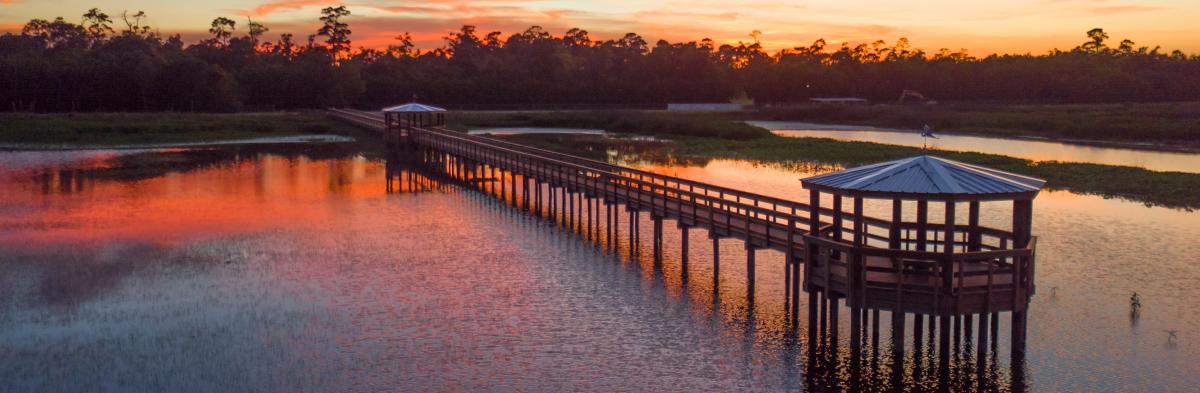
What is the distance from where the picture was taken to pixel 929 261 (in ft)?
63.9

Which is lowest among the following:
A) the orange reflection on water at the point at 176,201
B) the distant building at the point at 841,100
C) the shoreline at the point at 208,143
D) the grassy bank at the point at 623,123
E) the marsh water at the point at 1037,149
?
the orange reflection on water at the point at 176,201

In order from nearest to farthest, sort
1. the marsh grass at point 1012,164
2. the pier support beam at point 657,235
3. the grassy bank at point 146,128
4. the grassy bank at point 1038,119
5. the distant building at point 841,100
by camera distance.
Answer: the pier support beam at point 657,235
the marsh grass at point 1012,164
the grassy bank at point 146,128
the grassy bank at point 1038,119
the distant building at point 841,100

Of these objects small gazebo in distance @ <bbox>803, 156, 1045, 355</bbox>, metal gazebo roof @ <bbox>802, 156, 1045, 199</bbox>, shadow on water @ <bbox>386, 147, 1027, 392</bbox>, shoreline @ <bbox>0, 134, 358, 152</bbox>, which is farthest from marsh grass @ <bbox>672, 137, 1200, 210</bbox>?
shoreline @ <bbox>0, 134, 358, 152</bbox>

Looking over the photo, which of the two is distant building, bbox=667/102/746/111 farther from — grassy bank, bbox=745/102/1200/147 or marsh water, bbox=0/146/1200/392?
marsh water, bbox=0/146/1200/392

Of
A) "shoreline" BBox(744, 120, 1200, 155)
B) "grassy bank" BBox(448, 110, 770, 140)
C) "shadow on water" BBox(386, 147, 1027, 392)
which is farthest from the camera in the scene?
"grassy bank" BBox(448, 110, 770, 140)

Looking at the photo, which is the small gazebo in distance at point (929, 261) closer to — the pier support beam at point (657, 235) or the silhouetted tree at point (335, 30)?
the pier support beam at point (657, 235)

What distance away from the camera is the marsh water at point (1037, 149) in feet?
205

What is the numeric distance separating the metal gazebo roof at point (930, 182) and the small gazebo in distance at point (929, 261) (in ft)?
0.06

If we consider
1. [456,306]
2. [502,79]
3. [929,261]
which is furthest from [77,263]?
[502,79]

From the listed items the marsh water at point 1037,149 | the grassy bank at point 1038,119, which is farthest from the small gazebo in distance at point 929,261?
the grassy bank at point 1038,119

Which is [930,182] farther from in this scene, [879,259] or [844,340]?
[844,340]

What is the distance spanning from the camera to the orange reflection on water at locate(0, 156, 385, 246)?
37125mm

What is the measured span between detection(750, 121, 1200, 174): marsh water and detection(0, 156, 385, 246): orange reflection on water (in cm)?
2839

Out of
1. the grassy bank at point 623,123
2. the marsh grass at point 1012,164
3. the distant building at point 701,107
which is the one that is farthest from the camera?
the distant building at point 701,107
